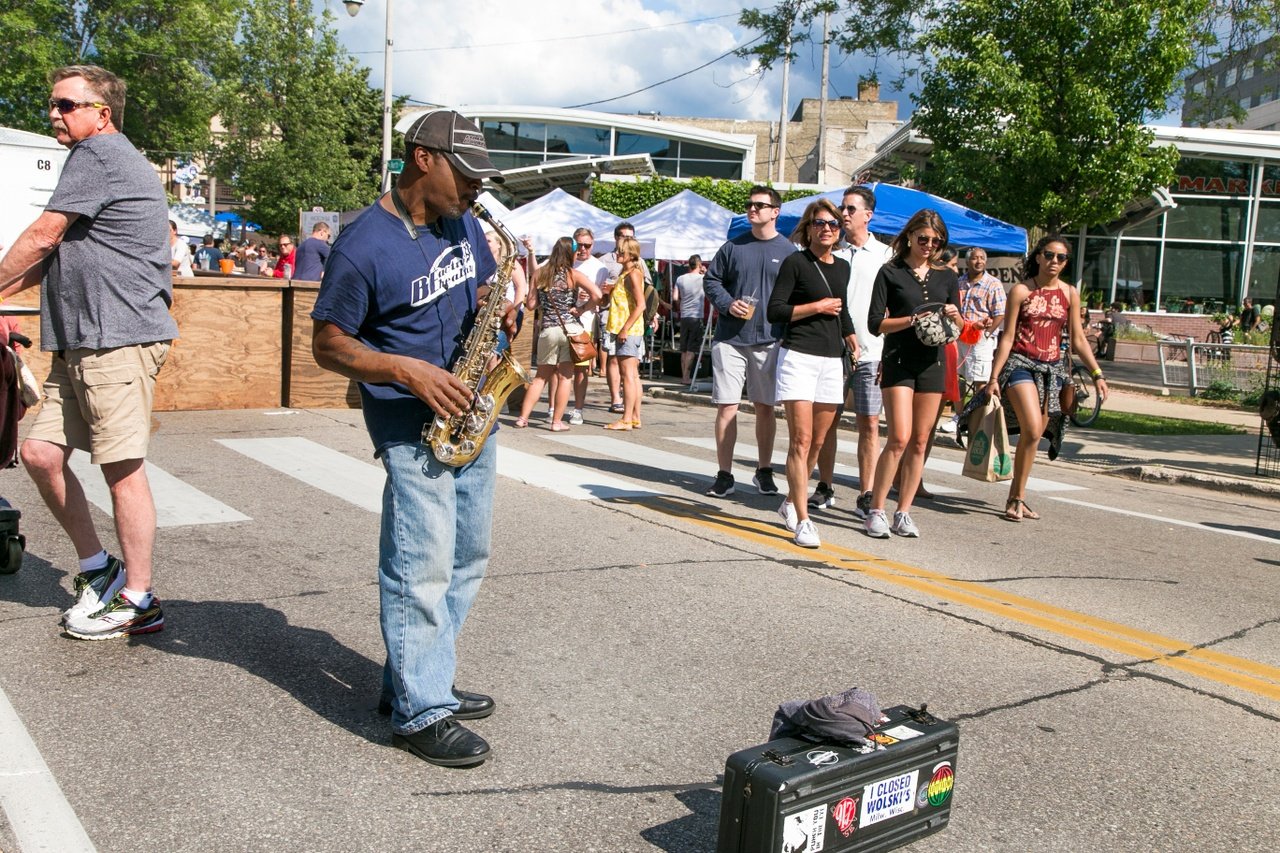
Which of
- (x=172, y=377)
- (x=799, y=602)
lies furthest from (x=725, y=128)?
(x=799, y=602)

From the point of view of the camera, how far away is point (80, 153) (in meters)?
4.42

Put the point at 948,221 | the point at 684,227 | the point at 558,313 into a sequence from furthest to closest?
the point at 684,227 < the point at 948,221 < the point at 558,313

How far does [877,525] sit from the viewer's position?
24.4 ft

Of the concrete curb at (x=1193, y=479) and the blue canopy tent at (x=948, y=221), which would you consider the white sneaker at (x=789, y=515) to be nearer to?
the concrete curb at (x=1193, y=479)

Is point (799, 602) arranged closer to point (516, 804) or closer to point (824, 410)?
point (824, 410)

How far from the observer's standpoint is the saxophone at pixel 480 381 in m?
3.62

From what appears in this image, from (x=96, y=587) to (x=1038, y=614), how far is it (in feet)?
13.9

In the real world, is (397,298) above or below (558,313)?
above

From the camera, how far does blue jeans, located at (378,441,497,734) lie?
3605mm

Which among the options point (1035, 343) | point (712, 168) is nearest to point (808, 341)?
point (1035, 343)

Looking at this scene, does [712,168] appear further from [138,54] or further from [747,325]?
[747,325]

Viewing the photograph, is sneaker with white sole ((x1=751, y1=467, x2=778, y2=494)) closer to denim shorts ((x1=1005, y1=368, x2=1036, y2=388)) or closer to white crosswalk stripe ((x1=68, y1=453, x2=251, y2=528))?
denim shorts ((x1=1005, y1=368, x2=1036, y2=388))

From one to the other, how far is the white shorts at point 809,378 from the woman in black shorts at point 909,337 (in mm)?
353

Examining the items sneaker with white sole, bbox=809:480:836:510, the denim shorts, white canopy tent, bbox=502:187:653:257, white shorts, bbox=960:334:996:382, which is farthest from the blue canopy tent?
→ sneaker with white sole, bbox=809:480:836:510
